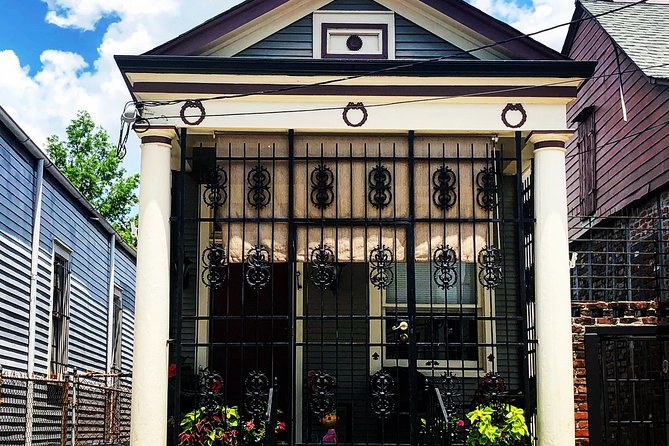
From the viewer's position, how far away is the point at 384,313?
11.4 m

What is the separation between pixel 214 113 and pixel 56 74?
66.1 m

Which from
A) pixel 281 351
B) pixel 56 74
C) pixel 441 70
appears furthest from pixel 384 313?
pixel 56 74

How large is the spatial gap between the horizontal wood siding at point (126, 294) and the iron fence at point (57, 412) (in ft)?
6.75

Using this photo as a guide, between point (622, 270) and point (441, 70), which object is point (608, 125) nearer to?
point (622, 270)

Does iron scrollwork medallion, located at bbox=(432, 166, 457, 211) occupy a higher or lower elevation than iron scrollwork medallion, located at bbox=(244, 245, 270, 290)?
higher

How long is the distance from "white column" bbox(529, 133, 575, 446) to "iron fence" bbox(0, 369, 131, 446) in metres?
6.04

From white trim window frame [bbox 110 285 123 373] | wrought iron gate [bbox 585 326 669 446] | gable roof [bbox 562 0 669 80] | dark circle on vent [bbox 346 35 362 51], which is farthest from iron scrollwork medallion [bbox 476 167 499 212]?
white trim window frame [bbox 110 285 123 373]

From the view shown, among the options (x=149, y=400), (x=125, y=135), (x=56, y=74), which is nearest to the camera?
(x=149, y=400)

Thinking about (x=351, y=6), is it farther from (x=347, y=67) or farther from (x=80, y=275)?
(x=80, y=275)

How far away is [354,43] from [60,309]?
8405mm

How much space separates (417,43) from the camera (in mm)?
9836

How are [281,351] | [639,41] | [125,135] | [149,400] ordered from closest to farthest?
[149,400] < [125,135] < [281,351] < [639,41]

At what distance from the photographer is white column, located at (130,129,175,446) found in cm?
871

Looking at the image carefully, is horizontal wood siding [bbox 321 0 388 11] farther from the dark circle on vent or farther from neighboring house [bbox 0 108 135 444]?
neighboring house [bbox 0 108 135 444]
